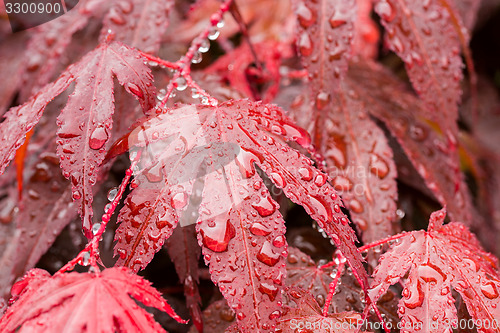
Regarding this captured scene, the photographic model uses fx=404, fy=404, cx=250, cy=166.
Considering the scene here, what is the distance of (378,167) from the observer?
1.98 ft

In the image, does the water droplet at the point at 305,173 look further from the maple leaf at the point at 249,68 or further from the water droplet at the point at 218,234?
the maple leaf at the point at 249,68

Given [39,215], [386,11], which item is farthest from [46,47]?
[386,11]

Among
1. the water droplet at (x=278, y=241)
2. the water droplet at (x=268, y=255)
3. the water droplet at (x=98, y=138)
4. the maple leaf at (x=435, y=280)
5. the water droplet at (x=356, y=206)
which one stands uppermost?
the water droplet at (x=98, y=138)

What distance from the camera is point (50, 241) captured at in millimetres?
546

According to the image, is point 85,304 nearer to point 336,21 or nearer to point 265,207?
point 265,207

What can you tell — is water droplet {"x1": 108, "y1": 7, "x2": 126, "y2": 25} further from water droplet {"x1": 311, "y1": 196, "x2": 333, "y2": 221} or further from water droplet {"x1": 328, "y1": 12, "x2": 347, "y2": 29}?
water droplet {"x1": 311, "y1": 196, "x2": 333, "y2": 221}

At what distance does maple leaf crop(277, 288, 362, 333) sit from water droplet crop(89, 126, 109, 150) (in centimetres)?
26

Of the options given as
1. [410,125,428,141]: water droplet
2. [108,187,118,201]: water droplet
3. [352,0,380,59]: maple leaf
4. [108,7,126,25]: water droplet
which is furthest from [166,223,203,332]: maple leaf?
[352,0,380,59]: maple leaf

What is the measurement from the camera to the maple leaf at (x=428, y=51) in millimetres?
566

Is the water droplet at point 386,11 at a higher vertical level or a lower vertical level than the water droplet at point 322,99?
higher

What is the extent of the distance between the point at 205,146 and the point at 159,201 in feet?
0.24

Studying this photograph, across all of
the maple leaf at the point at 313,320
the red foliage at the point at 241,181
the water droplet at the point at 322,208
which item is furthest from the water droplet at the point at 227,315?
the water droplet at the point at 322,208

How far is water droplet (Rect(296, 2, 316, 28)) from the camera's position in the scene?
529mm

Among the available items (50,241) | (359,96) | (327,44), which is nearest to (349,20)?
(327,44)
